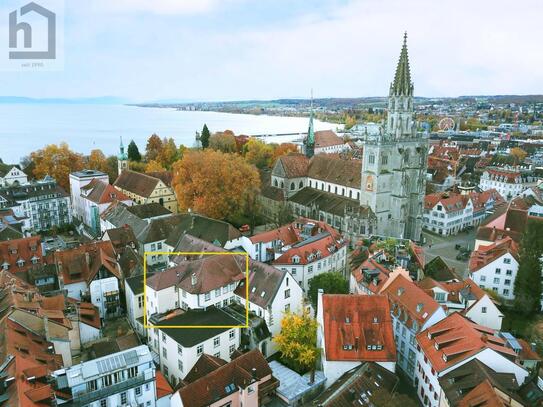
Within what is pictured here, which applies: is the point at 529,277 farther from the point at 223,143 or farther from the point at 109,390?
the point at 223,143

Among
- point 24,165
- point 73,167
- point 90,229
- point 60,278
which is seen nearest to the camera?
point 60,278

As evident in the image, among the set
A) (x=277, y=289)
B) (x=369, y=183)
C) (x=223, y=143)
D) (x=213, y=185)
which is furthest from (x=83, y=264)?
(x=223, y=143)

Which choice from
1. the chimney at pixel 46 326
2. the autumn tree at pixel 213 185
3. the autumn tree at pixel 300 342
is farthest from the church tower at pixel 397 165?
the chimney at pixel 46 326

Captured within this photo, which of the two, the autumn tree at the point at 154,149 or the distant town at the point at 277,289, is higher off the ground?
the autumn tree at the point at 154,149

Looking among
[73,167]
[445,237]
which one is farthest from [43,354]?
[73,167]

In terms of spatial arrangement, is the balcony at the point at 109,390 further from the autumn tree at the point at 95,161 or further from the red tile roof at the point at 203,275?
the autumn tree at the point at 95,161

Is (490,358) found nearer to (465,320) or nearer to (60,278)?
(465,320)
